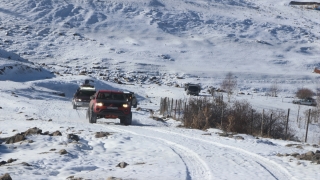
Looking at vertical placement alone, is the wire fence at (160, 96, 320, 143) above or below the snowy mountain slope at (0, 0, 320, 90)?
below

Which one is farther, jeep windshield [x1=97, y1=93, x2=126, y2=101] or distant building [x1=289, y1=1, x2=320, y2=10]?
distant building [x1=289, y1=1, x2=320, y2=10]

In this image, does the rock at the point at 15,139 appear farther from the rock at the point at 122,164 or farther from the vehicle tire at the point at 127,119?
the vehicle tire at the point at 127,119

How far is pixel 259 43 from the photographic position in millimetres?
112375

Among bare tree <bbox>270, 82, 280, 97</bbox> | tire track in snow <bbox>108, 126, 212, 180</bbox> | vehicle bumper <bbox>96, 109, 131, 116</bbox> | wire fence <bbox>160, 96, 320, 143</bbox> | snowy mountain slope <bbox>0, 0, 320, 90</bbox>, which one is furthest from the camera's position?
snowy mountain slope <bbox>0, 0, 320, 90</bbox>

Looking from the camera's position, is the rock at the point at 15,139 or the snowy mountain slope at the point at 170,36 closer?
the rock at the point at 15,139

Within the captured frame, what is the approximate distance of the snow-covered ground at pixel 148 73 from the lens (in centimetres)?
→ 1141

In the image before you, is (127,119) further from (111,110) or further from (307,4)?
(307,4)

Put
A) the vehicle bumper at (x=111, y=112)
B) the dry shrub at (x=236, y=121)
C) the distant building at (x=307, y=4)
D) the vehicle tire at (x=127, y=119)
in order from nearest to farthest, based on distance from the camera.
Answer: the dry shrub at (x=236, y=121) < the vehicle bumper at (x=111, y=112) < the vehicle tire at (x=127, y=119) < the distant building at (x=307, y=4)

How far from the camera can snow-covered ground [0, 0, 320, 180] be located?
11.4 meters

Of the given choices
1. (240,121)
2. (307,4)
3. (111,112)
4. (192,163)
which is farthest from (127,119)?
(307,4)

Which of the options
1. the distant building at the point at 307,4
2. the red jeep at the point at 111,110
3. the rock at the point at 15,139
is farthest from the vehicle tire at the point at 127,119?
the distant building at the point at 307,4

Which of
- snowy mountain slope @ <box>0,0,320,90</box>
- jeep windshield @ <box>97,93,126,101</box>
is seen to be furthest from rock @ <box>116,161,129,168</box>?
snowy mountain slope @ <box>0,0,320,90</box>

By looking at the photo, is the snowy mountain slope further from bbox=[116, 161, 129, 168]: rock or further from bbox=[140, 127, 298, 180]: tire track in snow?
bbox=[116, 161, 129, 168]: rock

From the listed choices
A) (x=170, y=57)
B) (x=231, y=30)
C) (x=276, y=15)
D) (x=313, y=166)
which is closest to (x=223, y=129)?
(x=313, y=166)
